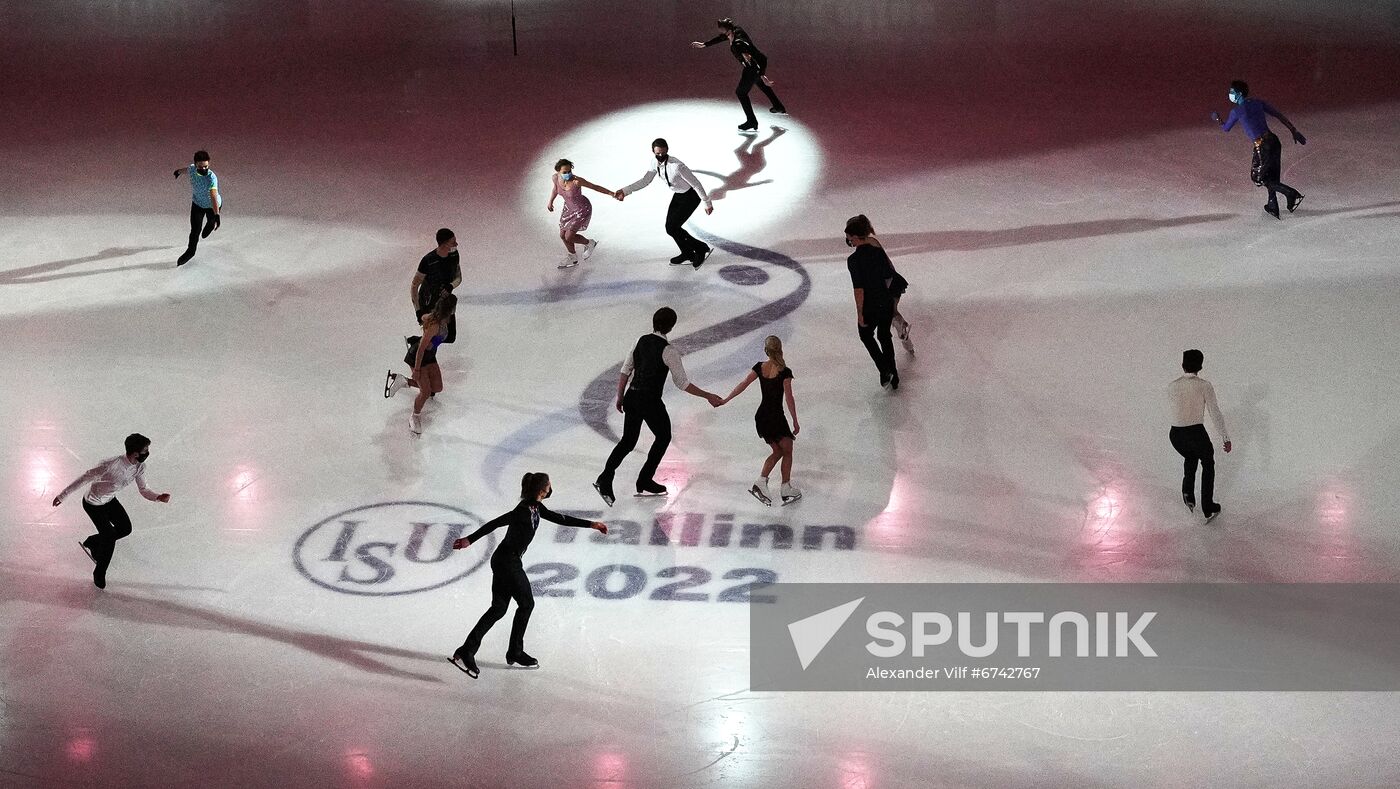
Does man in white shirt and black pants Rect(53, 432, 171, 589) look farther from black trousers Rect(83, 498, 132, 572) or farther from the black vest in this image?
the black vest

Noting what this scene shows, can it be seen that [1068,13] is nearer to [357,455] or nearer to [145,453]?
[357,455]

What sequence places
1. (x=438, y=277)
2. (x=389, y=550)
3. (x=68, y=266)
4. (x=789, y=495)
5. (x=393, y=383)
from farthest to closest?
(x=68, y=266)
(x=393, y=383)
(x=438, y=277)
(x=789, y=495)
(x=389, y=550)

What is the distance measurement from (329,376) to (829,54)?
12285 millimetres

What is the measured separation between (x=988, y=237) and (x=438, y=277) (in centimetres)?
667

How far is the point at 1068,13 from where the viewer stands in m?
25.0

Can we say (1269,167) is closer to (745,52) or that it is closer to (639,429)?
(745,52)

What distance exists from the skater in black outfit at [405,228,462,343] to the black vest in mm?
2471

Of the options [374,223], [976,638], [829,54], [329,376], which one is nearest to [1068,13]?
[829,54]

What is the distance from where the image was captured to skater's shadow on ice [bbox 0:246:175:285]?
643 inches

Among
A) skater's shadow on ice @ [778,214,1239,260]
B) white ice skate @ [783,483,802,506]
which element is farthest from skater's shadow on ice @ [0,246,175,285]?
white ice skate @ [783,483,802,506]

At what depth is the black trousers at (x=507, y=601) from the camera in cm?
945

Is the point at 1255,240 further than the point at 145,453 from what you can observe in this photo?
Yes

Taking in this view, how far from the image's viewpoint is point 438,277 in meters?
13.3

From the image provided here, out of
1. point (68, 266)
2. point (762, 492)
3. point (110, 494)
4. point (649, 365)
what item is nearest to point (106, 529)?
point (110, 494)
